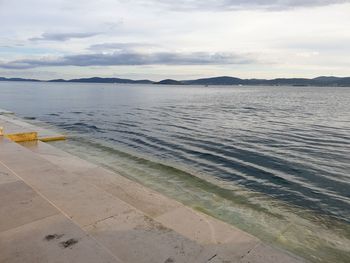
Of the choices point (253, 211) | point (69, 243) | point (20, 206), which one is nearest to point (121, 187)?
point (20, 206)

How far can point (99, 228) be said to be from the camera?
16.9ft

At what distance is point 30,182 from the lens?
720 cm

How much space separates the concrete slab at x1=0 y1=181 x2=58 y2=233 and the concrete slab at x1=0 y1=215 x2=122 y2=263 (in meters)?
0.26

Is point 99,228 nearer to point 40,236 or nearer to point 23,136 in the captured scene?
point 40,236

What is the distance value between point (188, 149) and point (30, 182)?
419 inches

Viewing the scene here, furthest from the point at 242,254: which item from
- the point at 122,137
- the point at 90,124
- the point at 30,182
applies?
the point at 90,124

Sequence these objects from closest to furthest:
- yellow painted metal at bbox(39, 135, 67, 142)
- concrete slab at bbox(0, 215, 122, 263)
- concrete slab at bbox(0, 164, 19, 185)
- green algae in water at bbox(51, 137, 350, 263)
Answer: concrete slab at bbox(0, 215, 122, 263)
green algae in water at bbox(51, 137, 350, 263)
concrete slab at bbox(0, 164, 19, 185)
yellow painted metal at bbox(39, 135, 67, 142)

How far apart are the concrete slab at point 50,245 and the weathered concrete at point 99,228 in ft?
0.05

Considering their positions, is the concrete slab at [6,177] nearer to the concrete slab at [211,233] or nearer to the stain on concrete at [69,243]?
the stain on concrete at [69,243]

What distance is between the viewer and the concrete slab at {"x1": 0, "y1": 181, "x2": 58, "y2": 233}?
5.13 metres

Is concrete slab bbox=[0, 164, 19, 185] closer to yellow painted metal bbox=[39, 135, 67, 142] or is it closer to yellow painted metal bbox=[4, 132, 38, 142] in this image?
yellow painted metal bbox=[4, 132, 38, 142]

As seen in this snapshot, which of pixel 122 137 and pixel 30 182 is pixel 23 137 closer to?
pixel 122 137

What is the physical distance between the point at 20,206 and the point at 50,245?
1.86 metres

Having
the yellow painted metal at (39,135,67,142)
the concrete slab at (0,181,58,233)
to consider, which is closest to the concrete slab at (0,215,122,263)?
the concrete slab at (0,181,58,233)
